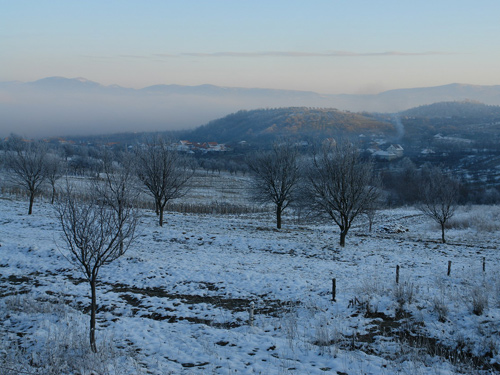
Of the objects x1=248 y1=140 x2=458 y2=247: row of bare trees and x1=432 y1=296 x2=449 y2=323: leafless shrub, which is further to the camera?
x1=248 y1=140 x2=458 y2=247: row of bare trees

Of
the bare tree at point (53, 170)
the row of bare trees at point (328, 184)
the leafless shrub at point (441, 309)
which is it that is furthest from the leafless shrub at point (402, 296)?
the bare tree at point (53, 170)

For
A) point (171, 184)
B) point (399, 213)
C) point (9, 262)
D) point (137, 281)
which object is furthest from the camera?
point (399, 213)

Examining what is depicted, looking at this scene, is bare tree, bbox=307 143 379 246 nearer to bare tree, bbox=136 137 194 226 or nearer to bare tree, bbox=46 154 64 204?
bare tree, bbox=136 137 194 226

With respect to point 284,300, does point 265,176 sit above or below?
above

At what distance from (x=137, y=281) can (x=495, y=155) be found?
12859 cm

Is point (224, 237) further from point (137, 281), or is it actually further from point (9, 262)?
point (9, 262)

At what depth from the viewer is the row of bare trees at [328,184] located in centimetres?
2508

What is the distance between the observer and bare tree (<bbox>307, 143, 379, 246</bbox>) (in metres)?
25.0

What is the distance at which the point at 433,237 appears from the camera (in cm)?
3119

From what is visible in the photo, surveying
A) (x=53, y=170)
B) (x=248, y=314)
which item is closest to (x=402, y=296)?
(x=248, y=314)

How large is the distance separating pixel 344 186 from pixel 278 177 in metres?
8.38

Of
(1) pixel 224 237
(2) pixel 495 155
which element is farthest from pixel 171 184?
(2) pixel 495 155

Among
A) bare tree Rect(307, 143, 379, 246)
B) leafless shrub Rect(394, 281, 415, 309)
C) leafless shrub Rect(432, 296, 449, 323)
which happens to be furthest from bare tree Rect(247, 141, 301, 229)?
leafless shrub Rect(432, 296, 449, 323)

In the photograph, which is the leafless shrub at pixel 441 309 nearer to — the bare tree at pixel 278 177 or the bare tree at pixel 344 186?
the bare tree at pixel 344 186
